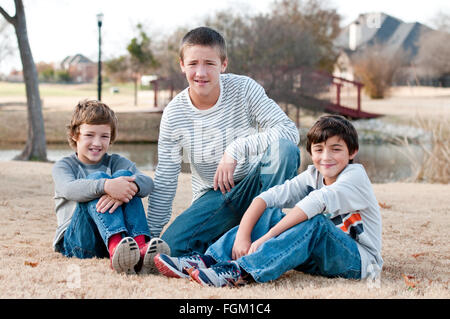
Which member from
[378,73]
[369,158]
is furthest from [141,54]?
[369,158]

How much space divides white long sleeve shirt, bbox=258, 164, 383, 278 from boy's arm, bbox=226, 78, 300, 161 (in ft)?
0.89

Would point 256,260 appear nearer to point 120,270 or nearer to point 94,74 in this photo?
point 120,270

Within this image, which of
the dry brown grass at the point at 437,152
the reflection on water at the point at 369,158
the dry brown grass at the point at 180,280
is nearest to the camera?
the dry brown grass at the point at 180,280

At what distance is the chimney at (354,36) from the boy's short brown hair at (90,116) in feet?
127

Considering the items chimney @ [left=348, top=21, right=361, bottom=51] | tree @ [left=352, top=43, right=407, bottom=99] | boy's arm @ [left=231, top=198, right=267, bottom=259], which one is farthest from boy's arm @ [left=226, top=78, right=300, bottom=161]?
chimney @ [left=348, top=21, right=361, bottom=51]

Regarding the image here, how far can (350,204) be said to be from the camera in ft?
6.96

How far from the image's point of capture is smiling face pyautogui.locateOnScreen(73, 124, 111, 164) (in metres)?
2.59

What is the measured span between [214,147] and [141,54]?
75.4 ft

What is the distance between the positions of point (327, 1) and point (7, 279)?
3158 cm

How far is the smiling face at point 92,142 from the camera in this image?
2592 mm

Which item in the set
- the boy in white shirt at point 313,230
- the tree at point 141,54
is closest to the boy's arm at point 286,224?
the boy in white shirt at point 313,230

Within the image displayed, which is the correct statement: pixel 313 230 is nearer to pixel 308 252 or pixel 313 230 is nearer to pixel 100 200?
pixel 308 252

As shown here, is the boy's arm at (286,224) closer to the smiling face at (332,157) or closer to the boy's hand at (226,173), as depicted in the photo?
the smiling face at (332,157)

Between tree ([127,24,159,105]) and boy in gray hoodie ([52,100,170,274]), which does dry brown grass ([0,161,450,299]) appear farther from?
tree ([127,24,159,105])
